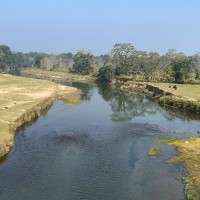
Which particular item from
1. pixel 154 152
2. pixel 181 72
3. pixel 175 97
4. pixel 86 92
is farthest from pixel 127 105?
pixel 181 72

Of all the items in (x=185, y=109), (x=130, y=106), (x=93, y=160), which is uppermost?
(x=185, y=109)

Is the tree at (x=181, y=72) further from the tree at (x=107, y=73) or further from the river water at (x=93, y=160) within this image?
the river water at (x=93, y=160)

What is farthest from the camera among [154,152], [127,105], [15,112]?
[127,105]

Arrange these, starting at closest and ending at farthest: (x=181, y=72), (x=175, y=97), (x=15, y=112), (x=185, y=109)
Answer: (x=15, y=112)
(x=185, y=109)
(x=175, y=97)
(x=181, y=72)

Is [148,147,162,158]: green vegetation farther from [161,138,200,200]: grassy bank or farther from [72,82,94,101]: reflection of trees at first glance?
[72,82,94,101]: reflection of trees

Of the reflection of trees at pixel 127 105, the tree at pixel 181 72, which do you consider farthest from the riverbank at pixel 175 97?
the tree at pixel 181 72

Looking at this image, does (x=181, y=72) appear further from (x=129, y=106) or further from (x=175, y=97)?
(x=129, y=106)
